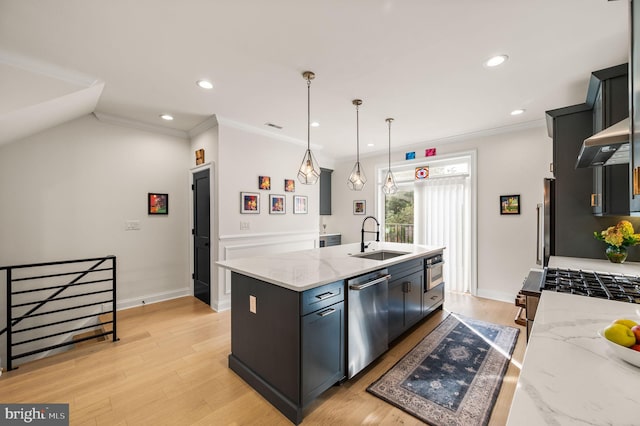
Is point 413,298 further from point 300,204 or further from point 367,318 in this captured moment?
point 300,204

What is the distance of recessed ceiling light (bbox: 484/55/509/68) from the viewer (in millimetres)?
2244

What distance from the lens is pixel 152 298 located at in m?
4.05

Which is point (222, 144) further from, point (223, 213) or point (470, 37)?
point (470, 37)

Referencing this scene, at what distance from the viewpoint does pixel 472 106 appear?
3.30m

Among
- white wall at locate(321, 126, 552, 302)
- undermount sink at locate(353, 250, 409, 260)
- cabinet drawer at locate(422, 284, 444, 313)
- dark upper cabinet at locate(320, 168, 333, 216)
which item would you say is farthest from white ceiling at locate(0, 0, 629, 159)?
dark upper cabinet at locate(320, 168, 333, 216)

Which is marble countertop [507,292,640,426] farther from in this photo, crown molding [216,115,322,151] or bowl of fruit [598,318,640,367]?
crown molding [216,115,322,151]

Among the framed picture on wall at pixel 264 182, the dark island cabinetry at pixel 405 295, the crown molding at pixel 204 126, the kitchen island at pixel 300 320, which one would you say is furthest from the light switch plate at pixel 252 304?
the crown molding at pixel 204 126

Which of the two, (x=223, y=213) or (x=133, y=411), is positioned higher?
(x=223, y=213)

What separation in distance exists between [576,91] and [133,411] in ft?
16.2

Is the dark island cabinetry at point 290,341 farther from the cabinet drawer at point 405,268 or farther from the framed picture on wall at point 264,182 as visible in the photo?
the framed picture on wall at point 264,182

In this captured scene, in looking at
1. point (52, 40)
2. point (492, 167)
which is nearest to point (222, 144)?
point (52, 40)

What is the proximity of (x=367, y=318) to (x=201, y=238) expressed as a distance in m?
2.99

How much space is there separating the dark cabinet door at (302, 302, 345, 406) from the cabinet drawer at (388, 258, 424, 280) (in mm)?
786

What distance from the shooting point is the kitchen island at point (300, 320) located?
1778 mm
